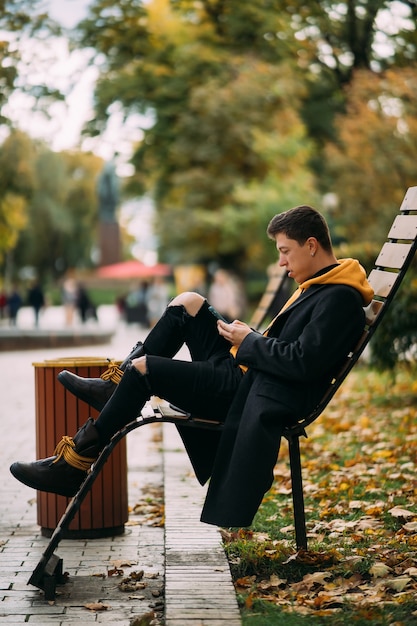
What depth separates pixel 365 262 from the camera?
1210 centimetres

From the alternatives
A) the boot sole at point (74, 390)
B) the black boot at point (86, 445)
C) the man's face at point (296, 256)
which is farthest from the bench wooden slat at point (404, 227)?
the boot sole at point (74, 390)

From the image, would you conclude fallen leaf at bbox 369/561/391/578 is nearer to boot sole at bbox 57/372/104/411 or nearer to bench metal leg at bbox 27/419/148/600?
bench metal leg at bbox 27/419/148/600

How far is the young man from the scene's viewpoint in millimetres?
4336

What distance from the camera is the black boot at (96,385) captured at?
4.64 metres

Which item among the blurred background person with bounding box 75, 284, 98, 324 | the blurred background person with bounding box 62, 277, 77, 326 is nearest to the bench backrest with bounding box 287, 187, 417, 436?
the blurred background person with bounding box 62, 277, 77, 326

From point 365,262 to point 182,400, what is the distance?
7868 mm

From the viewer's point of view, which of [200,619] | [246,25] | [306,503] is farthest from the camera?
[246,25]

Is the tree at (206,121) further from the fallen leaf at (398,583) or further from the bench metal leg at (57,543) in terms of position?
the fallen leaf at (398,583)

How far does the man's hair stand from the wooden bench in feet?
1.46

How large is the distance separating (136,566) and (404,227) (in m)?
2.09

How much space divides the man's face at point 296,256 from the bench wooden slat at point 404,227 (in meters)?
0.60

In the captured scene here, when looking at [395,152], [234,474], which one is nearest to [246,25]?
[395,152]

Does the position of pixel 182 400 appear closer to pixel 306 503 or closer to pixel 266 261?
pixel 306 503

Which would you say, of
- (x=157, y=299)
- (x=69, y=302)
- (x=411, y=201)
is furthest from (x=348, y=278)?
(x=69, y=302)
